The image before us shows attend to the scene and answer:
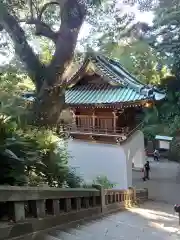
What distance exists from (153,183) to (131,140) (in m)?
3.41

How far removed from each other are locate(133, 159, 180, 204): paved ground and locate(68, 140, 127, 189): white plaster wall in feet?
6.75

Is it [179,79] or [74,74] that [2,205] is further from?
[179,79]

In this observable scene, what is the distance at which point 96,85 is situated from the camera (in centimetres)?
1858

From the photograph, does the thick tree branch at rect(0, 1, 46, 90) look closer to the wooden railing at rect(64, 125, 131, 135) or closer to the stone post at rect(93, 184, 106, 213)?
the stone post at rect(93, 184, 106, 213)

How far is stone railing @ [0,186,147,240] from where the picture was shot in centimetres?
359

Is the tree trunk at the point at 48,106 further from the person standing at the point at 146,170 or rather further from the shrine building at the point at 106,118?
the person standing at the point at 146,170

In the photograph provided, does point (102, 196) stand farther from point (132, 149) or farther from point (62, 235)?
point (132, 149)

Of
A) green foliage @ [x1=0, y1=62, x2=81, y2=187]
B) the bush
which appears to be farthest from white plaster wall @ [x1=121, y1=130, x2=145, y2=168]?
green foliage @ [x1=0, y1=62, x2=81, y2=187]

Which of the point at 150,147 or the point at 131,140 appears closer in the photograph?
the point at 131,140

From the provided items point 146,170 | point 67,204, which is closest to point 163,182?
point 146,170

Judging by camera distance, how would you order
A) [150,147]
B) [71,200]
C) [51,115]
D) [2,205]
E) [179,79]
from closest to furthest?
[2,205] → [71,200] → [51,115] → [179,79] → [150,147]

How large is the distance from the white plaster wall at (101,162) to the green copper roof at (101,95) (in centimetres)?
227

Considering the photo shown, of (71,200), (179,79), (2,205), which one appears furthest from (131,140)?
(2,205)

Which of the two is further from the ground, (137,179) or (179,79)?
(179,79)
